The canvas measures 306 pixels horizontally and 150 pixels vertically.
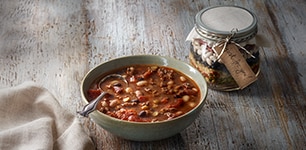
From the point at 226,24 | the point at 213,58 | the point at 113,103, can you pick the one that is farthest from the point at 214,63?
the point at 113,103

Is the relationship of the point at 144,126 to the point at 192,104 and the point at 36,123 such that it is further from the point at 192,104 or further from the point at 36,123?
the point at 36,123

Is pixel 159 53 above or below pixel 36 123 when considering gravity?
below

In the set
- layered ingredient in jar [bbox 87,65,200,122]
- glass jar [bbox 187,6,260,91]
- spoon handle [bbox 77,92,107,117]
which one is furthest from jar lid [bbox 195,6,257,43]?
spoon handle [bbox 77,92,107,117]

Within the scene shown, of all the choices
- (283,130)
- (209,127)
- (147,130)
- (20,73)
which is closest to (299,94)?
(283,130)

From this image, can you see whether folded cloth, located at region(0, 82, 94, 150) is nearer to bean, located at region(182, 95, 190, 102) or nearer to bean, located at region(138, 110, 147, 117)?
bean, located at region(138, 110, 147, 117)

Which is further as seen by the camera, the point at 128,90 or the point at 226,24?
the point at 226,24

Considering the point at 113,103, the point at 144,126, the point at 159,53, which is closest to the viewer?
the point at 144,126

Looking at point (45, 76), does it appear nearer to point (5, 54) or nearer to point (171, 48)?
point (5, 54)

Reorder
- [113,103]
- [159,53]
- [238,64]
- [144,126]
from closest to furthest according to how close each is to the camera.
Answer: [144,126] < [113,103] < [238,64] < [159,53]
